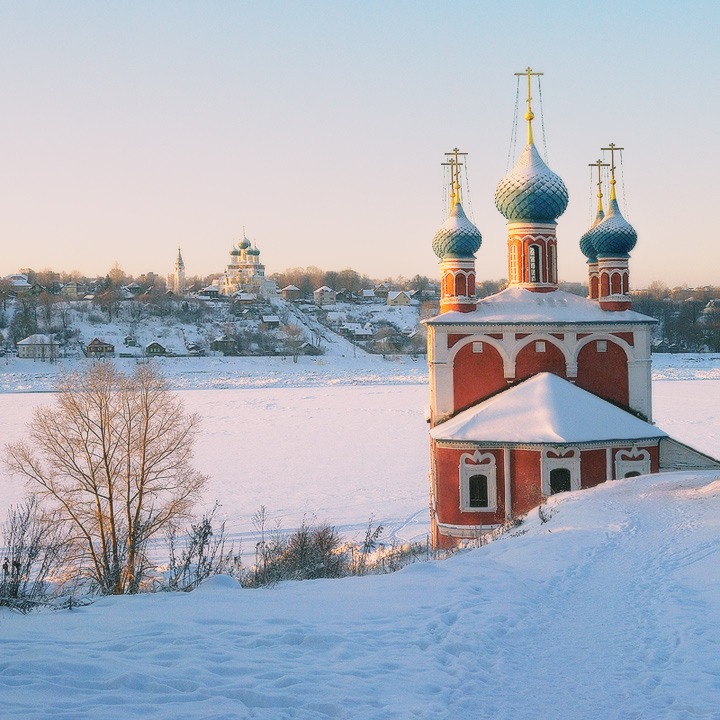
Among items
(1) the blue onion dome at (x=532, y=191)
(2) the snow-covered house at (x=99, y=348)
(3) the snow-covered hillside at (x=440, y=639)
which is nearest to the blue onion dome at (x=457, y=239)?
(1) the blue onion dome at (x=532, y=191)

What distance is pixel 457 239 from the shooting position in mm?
15164

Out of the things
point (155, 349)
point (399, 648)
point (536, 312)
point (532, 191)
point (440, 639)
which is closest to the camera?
point (399, 648)

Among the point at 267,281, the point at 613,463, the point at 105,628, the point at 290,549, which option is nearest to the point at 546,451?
the point at 613,463

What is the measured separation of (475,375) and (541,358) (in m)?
1.22

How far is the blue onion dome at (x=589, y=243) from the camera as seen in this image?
16.3 metres

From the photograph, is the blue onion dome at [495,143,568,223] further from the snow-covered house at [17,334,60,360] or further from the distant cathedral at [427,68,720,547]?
the snow-covered house at [17,334,60,360]

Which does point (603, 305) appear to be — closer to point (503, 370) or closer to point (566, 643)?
point (503, 370)

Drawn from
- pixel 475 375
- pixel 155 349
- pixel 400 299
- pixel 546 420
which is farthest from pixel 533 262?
pixel 400 299

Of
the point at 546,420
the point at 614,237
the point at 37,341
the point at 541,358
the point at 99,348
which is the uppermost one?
the point at 614,237

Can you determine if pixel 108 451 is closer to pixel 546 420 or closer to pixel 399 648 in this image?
pixel 546 420

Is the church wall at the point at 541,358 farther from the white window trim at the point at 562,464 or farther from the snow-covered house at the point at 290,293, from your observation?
the snow-covered house at the point at 290,293

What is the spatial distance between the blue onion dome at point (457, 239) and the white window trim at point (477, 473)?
4.16 m

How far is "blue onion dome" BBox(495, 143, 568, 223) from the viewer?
48.8 feet

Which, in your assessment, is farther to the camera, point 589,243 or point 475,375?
point 589,243
